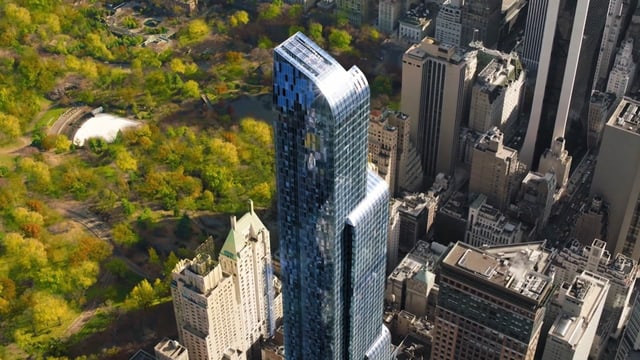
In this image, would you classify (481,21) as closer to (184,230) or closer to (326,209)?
(184,230)

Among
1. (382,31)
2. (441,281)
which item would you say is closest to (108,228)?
(441,281)

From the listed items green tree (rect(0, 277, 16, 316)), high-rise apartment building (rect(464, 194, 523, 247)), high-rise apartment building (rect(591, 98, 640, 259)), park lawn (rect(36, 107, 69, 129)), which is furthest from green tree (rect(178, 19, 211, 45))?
high-rise apartment building (rect(591, 98, 640, 259))

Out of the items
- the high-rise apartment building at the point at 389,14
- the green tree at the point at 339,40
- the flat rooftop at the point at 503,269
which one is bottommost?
the green tree at the point at 339,40

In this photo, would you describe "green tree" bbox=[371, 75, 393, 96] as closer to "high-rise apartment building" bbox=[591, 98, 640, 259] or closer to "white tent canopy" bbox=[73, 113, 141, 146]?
"white tent canopy" bbox=[73, 113, 141, 146]

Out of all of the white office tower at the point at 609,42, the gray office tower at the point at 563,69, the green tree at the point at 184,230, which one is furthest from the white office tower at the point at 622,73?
the green tree at the point at 184,230

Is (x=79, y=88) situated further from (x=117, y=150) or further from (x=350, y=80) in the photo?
(x=350, y=80)

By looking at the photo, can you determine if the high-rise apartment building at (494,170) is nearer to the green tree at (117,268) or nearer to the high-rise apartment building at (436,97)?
the high-rise apartment building at (436,97)

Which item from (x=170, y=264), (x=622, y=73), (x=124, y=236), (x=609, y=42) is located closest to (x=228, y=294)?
(x=170, y=264)
